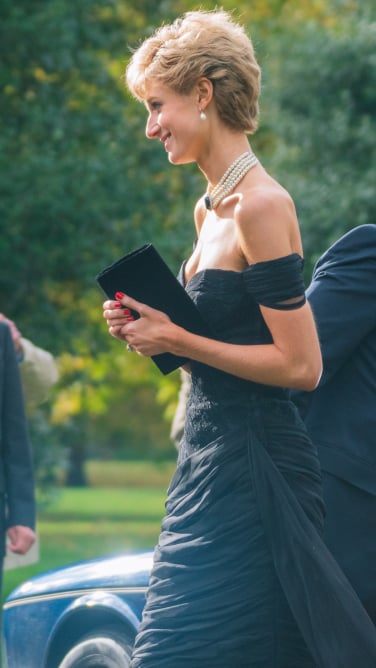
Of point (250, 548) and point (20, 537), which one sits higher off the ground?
point (250, 548)

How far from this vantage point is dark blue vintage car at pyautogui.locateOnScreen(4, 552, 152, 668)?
5.31 m

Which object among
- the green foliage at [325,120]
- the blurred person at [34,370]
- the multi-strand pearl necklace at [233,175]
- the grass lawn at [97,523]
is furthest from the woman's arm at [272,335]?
the green foliage at [325,120]

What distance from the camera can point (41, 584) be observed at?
5785 mm

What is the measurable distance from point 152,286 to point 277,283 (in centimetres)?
32

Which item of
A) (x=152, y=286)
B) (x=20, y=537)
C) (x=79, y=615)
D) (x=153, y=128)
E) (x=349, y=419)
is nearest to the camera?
(x=152, y=286)

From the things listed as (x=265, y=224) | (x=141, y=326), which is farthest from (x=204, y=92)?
(x=141, y=326)

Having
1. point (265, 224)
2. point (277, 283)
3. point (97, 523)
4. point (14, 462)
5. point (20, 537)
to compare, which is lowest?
point (97, 523)

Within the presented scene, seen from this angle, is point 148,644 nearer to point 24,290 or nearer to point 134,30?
point 24,290

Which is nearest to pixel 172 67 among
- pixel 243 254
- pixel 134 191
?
pixel 243 254

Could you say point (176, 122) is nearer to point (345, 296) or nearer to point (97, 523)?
point (345, 296)

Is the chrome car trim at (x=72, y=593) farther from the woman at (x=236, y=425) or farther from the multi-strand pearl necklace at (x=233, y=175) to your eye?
the multi-strand pearl necklace at (x=233, y=175)

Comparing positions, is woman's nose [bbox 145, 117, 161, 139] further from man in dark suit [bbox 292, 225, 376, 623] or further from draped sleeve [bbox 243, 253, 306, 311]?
man in dark suit [bbox 292, 225, 376, 623]

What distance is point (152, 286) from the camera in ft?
12.1

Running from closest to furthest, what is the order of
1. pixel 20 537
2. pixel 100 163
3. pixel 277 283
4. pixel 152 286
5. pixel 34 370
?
pixel 277 283, pixel 152 286, pixel 20 537, pixel 34 370, pixel 100 163
